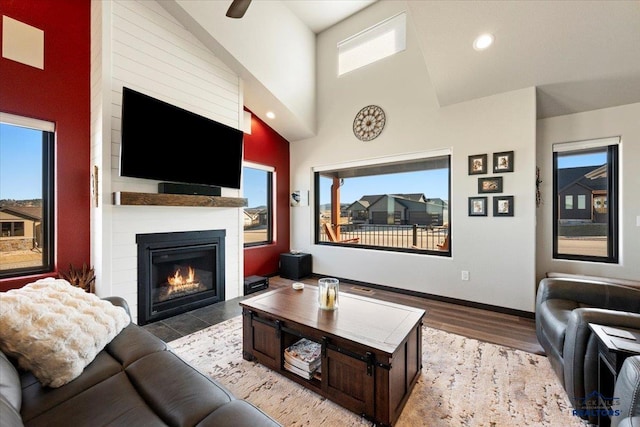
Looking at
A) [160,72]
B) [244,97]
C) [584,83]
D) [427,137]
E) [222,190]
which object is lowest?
[222,190]

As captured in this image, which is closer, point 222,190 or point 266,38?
point 222,190

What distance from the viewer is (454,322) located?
294 centimetres

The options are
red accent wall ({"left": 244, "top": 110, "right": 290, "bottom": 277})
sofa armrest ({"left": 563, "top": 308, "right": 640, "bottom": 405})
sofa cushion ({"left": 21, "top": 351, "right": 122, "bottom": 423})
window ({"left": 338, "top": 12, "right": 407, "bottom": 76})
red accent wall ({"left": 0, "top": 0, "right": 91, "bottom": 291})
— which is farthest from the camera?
red accent wall ({"left": 244, "top": 110, "right": 290, "bottom": 277})

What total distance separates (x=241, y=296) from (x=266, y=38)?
386cm

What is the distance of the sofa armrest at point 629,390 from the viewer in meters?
1.05

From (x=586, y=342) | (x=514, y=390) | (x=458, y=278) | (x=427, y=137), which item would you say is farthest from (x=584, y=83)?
(x=514, y=390)

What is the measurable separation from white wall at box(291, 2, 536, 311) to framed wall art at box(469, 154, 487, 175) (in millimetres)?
77

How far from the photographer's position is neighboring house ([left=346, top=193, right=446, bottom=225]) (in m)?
3.93

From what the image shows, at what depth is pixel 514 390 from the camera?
1.82 meters

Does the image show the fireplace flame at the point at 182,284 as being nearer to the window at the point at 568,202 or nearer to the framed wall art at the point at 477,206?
the framed wall art at the point at 477,206

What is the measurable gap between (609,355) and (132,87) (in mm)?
4279

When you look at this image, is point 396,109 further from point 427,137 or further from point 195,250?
point 195,250

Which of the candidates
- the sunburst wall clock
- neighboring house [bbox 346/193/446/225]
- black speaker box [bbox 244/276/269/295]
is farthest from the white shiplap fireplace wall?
neighboring house [bbox 346/193/446/225]

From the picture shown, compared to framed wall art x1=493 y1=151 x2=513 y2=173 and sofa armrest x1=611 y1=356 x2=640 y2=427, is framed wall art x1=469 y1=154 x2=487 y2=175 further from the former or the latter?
sofa armrest x1=611 y1=356 x2=640 y2=427
